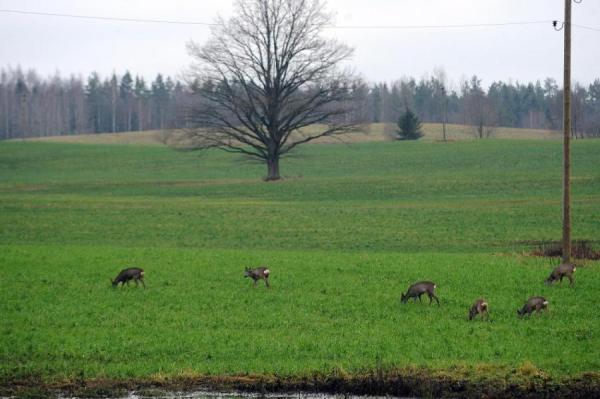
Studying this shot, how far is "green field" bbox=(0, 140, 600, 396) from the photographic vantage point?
13.8 m

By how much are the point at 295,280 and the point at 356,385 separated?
9075 millimetres

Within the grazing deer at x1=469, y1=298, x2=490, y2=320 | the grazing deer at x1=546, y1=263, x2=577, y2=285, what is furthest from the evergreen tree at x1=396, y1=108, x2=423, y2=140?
the grazing deer at x1=469, y1=298, x2=490, y2=320

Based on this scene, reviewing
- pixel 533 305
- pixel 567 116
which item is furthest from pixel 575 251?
pixel 533 305

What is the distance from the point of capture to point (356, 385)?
495 inches

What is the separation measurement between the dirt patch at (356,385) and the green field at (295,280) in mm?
232

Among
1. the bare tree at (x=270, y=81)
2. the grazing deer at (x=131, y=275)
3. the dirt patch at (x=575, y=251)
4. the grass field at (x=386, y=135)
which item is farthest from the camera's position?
the grass field at (x=386, y=135)

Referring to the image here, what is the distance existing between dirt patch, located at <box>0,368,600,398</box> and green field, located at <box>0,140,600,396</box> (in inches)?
9.2

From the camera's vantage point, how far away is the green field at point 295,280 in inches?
545

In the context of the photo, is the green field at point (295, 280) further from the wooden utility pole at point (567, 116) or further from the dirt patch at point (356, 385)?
the wooden utility pole at point (567, 116)

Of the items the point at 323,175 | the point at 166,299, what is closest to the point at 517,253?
the point at 166,299

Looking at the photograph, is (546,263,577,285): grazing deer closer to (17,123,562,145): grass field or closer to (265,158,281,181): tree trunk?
(265,158,281,181): tree trunk

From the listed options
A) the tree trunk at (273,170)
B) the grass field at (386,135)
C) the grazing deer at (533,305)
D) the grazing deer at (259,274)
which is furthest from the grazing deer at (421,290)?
the grass field at (386,135)

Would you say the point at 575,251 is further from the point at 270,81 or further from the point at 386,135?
the point at 386,135

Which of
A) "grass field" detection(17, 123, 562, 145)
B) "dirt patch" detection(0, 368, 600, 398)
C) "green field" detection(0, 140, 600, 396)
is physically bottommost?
"dirt patch" detection(0, 368, 600, 398)
